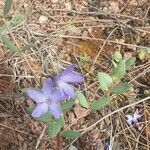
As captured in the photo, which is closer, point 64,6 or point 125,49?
point 125,49

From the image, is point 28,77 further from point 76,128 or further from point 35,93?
point 35,93

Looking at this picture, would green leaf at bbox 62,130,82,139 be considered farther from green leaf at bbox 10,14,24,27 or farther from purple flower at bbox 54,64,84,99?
green leaf at bbox 10,14,24,27

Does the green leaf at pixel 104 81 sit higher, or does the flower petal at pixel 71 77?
the flower petal at pixel 71 77

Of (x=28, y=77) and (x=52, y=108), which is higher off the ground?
(x=52, y=108)

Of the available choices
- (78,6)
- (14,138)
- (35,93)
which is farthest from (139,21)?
(35,93)

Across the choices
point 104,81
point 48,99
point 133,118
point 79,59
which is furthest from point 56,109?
point 79,59

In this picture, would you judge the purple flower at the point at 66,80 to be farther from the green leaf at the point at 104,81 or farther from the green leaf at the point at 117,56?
the green leaf at the point at 117,56

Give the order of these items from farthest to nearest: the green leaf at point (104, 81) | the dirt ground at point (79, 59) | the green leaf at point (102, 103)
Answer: the dirt ground at point (79, 59)
the green leaf at point (104, 81)
the green leaf at point (102, 103)

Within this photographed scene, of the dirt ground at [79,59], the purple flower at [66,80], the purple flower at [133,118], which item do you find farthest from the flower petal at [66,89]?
the purple flower at [133,118]
